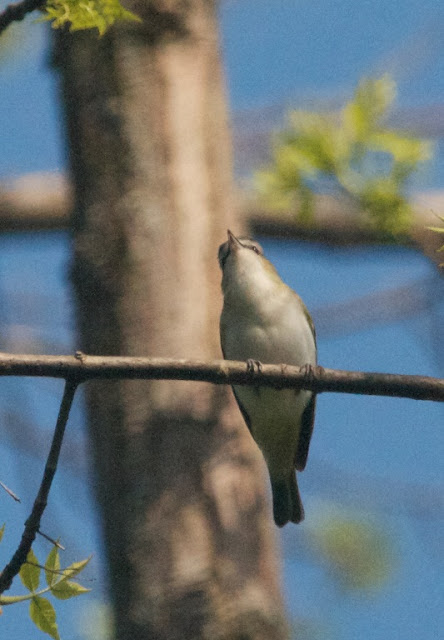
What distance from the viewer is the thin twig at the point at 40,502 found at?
6.98 feet

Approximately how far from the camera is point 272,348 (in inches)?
192

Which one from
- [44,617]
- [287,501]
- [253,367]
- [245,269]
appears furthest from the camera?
[287,501]

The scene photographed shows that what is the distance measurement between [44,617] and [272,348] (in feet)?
9.55

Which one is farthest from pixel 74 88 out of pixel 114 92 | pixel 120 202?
pixel 120 202

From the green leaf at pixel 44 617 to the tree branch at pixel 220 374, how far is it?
0.56 metres

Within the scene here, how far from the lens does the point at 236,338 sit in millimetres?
4871

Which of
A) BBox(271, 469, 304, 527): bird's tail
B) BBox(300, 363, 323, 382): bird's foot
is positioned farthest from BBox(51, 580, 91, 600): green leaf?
BBox(271, 469, 304, 527): bird's tail

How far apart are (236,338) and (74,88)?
4.65ft

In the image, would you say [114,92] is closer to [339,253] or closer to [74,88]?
[74,88]

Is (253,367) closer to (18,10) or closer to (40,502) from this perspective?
(40,502)

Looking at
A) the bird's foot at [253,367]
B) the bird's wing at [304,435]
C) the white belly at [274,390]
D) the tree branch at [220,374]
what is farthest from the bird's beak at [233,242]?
the bird's foot at [253,367]

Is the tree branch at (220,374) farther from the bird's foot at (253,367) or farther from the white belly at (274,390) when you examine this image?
the white belly at (274,390)

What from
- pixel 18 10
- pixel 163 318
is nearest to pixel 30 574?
pixel 18 10

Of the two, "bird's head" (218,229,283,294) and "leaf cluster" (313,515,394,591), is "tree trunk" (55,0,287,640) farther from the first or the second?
"leaf cluster" (313,515,394,591)
